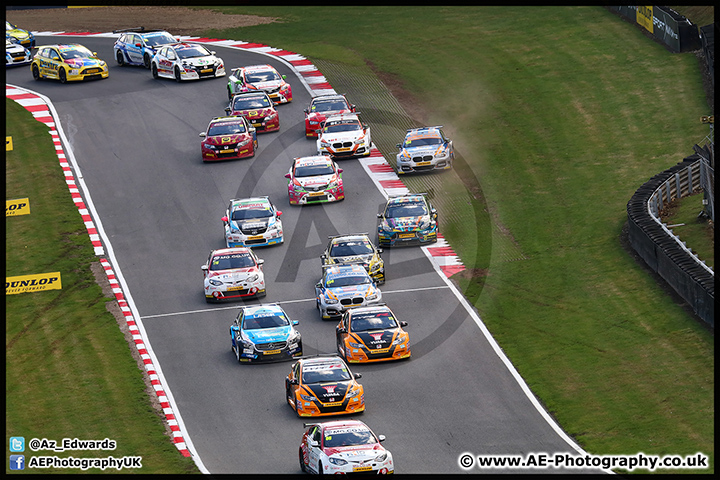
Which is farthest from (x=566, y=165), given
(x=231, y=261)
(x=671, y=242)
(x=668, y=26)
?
(x=231, y=261)

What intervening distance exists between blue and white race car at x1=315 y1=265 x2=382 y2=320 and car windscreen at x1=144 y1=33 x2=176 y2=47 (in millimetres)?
27047

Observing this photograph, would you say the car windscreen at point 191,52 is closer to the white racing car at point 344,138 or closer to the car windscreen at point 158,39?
the car windscreen at point 158,39

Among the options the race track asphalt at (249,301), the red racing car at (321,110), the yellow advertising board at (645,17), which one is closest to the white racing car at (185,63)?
the race track asphalt at (249,301)

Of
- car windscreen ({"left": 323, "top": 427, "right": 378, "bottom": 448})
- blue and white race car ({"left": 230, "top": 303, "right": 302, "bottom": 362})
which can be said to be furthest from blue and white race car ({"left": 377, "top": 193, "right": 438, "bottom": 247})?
car windscreen ({"left": 323, "top": 427, "right": 378, "bottom": 448})

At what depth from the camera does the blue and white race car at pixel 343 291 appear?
32.2m

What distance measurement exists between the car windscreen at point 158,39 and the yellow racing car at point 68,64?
2691 mm

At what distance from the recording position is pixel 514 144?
46969mm

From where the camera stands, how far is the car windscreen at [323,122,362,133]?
149ft

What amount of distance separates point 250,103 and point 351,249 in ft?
48.8

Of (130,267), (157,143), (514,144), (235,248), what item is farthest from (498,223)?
(157,143)

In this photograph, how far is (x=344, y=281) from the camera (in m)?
32.8

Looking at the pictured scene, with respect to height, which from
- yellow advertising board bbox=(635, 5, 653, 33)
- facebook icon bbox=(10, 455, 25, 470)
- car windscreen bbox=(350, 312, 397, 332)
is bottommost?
→ yellow advertising board bbox=(635, 5, 653, 33)

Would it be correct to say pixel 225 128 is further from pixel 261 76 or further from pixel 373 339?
pixel 373 339

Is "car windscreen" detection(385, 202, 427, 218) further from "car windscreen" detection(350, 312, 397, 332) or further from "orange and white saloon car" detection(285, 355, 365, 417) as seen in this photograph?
"orange and white saloon car" detection(285, 355, 365, 417)
